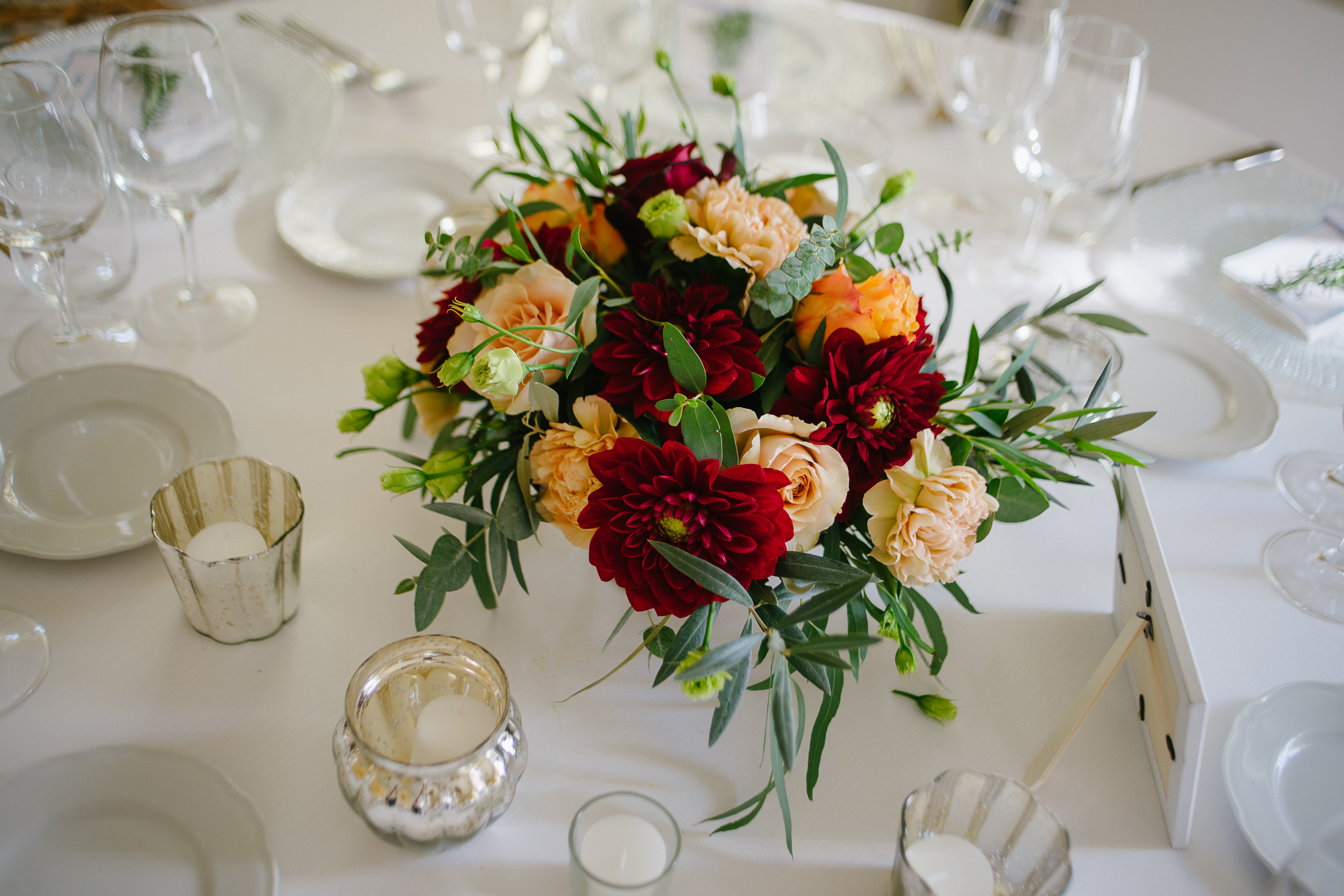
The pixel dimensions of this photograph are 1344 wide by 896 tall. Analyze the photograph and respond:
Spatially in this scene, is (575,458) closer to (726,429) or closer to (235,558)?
(726,429)

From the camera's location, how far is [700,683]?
48 centimetres

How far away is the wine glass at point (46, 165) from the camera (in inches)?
26.9

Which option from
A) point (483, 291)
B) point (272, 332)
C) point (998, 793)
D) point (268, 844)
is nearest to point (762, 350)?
point (483, 291)

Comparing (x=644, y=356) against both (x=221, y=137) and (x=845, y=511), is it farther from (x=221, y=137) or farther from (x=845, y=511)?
(x=221, y=137)

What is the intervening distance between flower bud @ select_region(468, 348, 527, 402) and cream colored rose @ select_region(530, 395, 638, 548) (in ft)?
0.19

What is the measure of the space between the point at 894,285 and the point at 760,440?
140 millimetres

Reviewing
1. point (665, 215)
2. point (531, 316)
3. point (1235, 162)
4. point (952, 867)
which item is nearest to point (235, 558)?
point (531, 316)

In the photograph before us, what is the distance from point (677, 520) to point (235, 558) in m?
0.32

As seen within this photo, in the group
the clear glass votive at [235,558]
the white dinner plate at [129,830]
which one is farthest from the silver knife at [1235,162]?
the white dinner plate at [129,830]

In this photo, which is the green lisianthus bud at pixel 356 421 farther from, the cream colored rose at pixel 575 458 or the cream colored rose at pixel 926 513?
the cream colored rose at pixel 926 513

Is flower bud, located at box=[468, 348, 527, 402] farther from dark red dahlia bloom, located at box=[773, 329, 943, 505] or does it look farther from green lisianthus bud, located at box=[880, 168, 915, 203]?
green lisianthus bud, located at box=[880, 168, 915, 203]

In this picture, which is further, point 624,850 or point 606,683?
point 606,683

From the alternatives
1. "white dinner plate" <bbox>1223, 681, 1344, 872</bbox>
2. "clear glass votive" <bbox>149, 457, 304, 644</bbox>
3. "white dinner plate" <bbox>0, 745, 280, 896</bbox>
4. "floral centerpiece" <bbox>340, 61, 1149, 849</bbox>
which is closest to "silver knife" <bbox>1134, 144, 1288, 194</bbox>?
"floral centerpiece" <bbox>340, 61, 1149, 849</bbox>

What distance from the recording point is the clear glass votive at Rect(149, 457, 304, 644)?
23.4 inches
